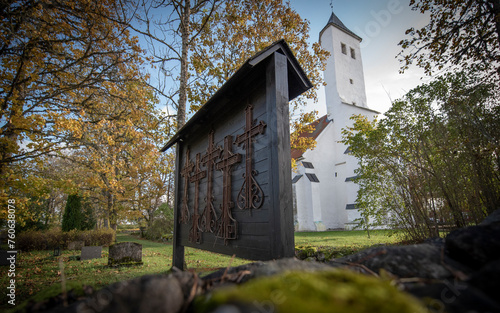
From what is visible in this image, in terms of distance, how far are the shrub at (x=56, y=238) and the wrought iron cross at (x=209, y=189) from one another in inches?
512

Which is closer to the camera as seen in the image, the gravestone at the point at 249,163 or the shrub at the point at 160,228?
the gravestone at the point at 249,163

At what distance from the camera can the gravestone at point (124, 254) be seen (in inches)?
312

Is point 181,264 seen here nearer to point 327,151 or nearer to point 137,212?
point 137,212

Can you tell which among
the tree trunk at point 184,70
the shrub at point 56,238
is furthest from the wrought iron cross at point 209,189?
the shrub at point 56,238

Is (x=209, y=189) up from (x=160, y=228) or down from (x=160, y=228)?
up

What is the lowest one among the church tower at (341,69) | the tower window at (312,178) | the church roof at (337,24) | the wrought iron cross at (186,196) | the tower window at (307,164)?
the wrought iron cross at (186,196)

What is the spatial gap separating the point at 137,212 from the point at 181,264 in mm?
Result: 12186

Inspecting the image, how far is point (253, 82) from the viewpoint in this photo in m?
4.05

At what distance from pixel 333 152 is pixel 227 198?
24.6 metres

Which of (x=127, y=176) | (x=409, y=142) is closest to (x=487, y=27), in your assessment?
(x=409, y=142)

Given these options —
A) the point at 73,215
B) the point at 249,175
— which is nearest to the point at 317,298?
the point at 249,175

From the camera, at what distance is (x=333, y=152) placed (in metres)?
26.6

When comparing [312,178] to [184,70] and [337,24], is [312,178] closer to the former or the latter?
[337,24]

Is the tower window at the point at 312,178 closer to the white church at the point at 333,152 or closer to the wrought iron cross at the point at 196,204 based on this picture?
the white church at the point at 333,152
